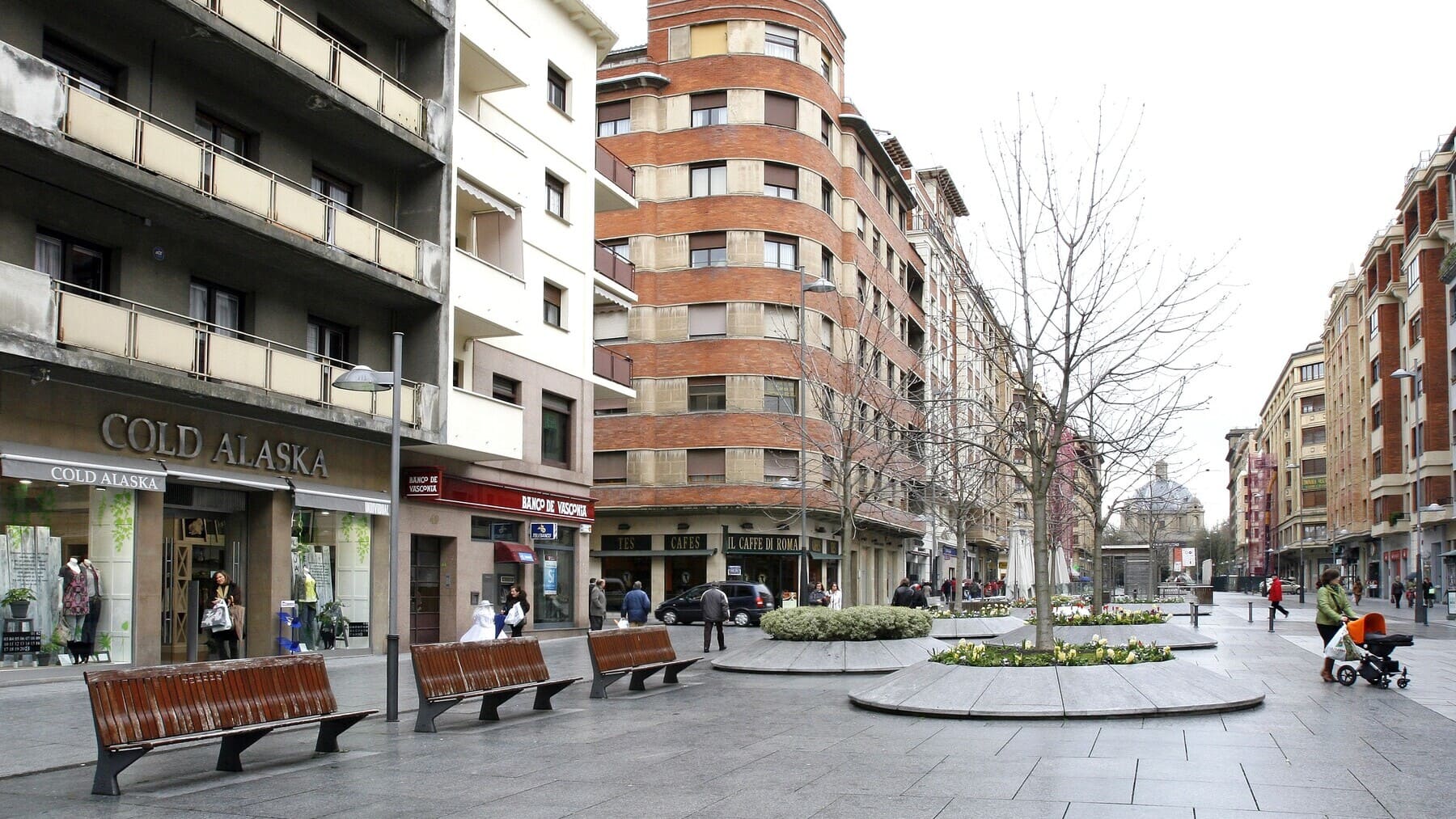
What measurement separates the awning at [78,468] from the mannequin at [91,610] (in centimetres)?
127

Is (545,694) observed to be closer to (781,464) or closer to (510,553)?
(510,553)

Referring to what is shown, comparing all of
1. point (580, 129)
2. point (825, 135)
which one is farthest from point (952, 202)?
point (580, 129)

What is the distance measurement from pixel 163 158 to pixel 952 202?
65.4 metres

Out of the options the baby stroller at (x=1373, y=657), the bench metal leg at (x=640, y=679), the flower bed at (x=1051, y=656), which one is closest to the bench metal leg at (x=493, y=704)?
the bench metal leg at (x=640, y=679)

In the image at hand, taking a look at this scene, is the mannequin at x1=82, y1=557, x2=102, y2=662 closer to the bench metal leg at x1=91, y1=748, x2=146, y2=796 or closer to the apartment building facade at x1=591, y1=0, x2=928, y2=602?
the bench metal leg at x1=91, y1=748, x2=146, y2=796

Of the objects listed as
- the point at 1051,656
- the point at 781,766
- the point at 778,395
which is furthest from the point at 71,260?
the point at 778,395

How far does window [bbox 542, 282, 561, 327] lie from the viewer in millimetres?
31688

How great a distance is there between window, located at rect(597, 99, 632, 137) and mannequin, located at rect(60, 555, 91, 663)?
36.5 m

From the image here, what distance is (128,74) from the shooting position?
19375 millimetres

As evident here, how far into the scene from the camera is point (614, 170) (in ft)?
120

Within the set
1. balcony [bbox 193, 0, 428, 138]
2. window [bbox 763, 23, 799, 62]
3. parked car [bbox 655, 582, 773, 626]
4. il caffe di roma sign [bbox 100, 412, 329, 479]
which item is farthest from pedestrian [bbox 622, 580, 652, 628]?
window [bbox 763, 23, 799, 62]

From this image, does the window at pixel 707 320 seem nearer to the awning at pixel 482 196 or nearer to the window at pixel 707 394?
the window at pixel 707 394

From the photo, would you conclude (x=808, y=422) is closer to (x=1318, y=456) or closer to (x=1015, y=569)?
(x=1015, y=569)

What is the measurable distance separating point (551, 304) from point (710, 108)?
20.9 m
